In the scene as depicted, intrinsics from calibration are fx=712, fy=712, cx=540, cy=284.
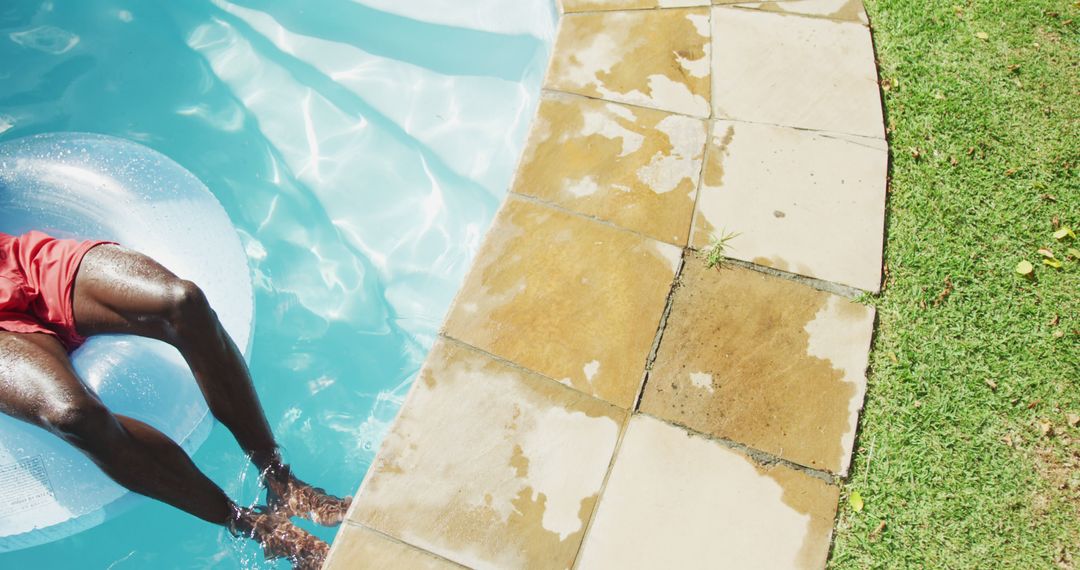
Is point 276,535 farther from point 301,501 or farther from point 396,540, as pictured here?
point 396,540

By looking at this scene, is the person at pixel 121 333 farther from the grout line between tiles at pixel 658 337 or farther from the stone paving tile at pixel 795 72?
the stone paving tile at pixel 795 72

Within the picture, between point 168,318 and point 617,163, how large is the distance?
1866mm

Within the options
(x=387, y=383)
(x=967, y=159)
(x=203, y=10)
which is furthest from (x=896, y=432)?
(x=203, y=10)

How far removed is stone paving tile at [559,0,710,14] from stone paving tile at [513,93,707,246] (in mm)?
613

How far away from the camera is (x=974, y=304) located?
2.78m

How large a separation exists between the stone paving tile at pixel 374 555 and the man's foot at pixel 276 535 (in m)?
0.23

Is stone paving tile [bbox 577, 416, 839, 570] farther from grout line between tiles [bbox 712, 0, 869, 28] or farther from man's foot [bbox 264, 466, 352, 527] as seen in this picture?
grout line between tiles [bbox 712, 0, 869, 28]

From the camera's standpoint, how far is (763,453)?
2.56 meters

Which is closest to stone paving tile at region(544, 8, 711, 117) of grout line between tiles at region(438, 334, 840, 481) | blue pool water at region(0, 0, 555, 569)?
blue pool water at region(0, 0, 555, 569)

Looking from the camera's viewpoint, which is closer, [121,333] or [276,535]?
[121,333]

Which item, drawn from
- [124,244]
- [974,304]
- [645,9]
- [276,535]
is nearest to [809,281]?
[974,304]

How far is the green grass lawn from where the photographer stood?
2428 mm

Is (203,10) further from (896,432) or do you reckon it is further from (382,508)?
(896,432)

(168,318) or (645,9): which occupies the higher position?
(645,9)
